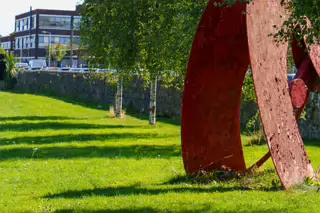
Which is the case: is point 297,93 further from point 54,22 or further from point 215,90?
point 54,22

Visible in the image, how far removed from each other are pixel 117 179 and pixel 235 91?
2.55 m

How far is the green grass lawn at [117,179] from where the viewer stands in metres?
9.59

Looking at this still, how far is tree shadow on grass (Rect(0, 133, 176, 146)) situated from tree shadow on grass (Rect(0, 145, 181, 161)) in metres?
1.74

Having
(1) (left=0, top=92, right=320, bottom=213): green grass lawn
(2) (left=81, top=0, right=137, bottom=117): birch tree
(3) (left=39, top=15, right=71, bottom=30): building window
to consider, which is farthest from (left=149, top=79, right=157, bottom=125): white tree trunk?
(3) (left=39, top=15, right=71, bottom=30): building window

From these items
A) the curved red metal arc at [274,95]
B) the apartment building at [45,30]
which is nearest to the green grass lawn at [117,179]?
the curved red metal arc at [274,95]

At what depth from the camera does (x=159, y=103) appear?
30953 millimetres

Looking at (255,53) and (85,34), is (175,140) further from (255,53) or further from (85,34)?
(255,53)

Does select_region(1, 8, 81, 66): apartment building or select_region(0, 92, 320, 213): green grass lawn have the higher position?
select_region(1, 8, 81, 66): apartment building

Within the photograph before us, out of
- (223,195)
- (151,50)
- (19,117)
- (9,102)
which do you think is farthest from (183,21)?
(9,102)

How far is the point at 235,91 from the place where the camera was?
11242mm

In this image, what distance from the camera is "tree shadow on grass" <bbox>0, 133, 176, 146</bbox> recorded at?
19109mm

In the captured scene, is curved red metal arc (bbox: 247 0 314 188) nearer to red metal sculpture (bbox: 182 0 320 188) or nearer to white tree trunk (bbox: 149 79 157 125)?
red metal sculpture (bbox: 182 0 320 188)

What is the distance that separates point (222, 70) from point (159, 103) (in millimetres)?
19932

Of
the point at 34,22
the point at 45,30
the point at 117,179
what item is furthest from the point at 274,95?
the point at 34,22
